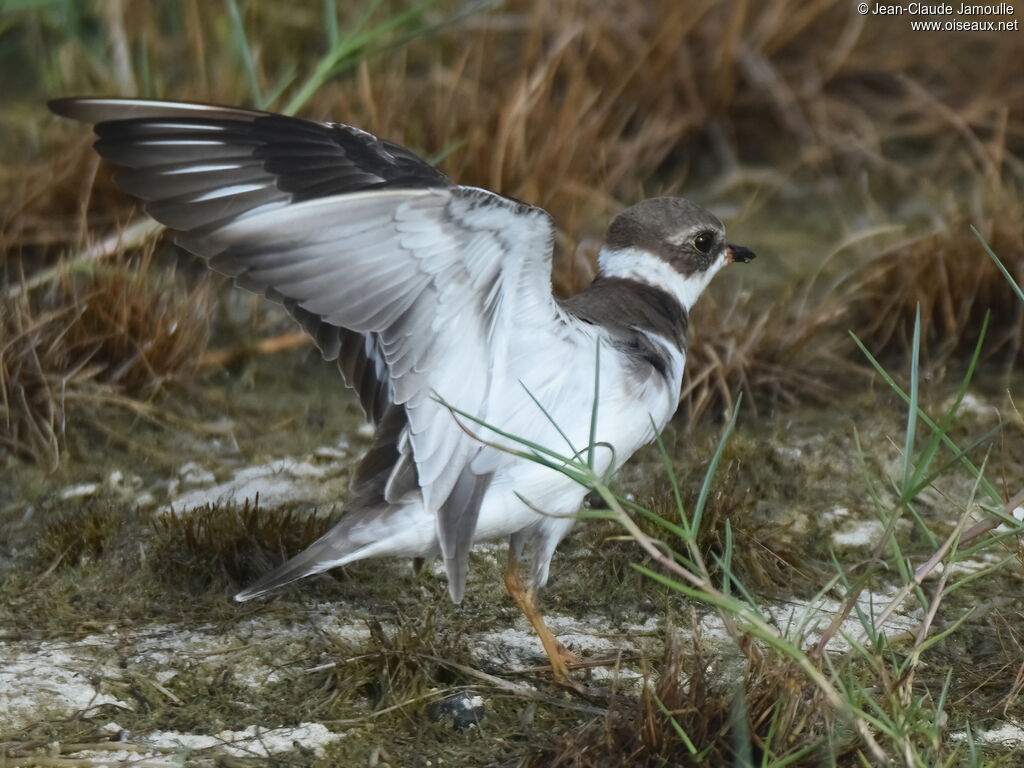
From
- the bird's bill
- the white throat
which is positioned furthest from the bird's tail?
the bird's bill

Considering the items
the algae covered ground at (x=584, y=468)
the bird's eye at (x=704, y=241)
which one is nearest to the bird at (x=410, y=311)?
the algae covered ground at (x=584, y=468)

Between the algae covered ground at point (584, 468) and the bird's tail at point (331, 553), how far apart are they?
17 centimetres

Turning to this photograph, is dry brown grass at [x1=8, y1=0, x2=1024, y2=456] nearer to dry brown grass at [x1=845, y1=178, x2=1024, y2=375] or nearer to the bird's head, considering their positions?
dry brown grass at [x1=845, y1=178, x2=1024, y2=375]

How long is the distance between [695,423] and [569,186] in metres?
1.21

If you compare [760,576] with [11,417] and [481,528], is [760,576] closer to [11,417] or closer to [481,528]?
[481,528]

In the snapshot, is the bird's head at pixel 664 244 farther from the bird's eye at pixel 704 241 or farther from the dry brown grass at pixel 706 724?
the dry brown grass at pixel 706 724

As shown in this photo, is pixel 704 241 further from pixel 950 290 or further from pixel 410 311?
pixel 410 311

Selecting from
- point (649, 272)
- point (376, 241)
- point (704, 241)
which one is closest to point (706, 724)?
point (376, 241)

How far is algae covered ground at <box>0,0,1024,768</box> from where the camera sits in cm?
312

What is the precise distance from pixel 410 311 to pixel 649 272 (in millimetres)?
1145

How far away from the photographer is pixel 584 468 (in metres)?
2.69

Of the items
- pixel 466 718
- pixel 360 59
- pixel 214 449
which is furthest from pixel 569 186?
pixel 466 718

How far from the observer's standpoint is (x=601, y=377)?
3619mm

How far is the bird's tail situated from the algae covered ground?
0.57 ft
